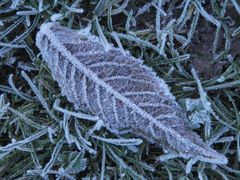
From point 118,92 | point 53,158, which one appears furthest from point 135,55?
point 53,158

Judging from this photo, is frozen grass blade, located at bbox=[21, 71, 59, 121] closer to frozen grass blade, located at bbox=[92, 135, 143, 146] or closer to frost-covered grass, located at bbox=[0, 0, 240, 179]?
frost-covered grass, located at bbox=[0, 0, 240, 179]

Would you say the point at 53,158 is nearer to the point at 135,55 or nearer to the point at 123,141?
the point at 123,141

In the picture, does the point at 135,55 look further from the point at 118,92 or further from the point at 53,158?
the point at 53,158

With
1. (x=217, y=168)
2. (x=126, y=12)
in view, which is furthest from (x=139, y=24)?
(x=217, y=168)

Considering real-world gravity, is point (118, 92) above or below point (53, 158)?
above

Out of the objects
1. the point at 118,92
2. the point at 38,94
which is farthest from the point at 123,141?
the point at 38,94
